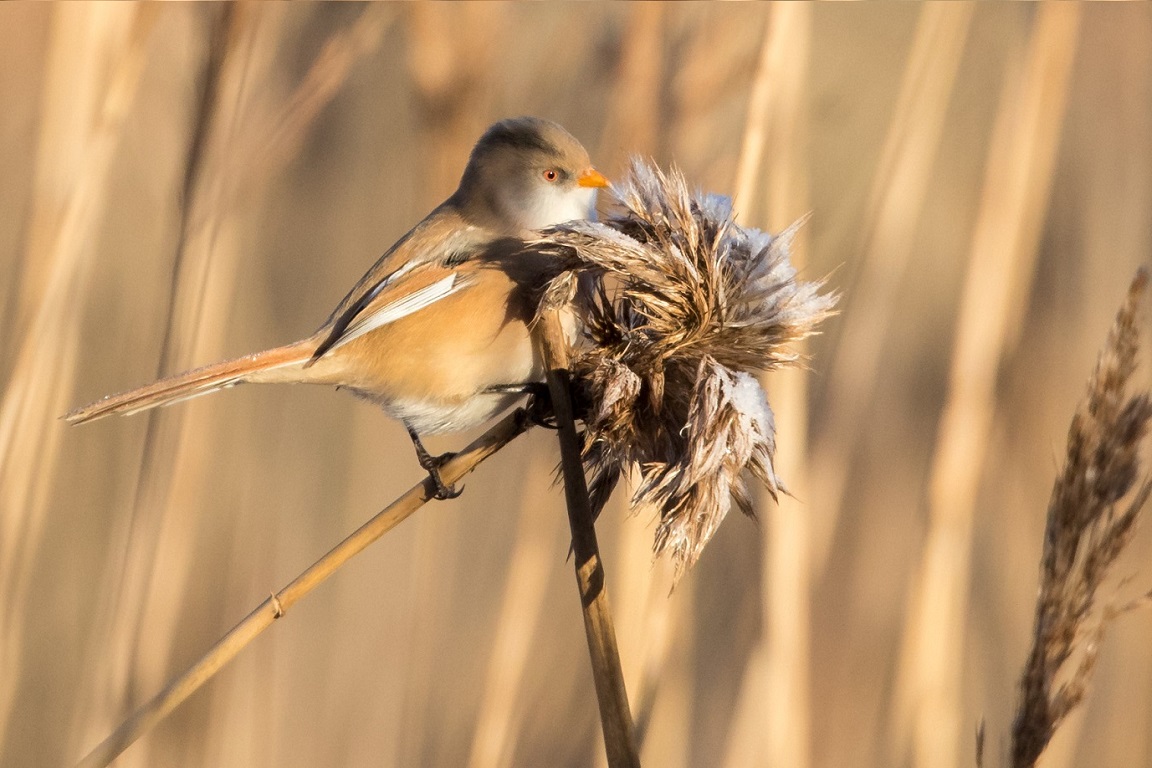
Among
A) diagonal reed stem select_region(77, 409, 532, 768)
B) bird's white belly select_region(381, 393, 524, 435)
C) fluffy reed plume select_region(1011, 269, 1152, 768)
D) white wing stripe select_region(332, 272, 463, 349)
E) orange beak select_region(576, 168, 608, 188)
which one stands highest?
orange beak select_region(576, 168, 608, 188)

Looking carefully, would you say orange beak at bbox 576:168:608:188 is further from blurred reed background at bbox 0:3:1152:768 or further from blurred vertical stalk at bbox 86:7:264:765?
blurred vertical stalk at bbox 86:7:264:765

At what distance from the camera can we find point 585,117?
2.64 metres

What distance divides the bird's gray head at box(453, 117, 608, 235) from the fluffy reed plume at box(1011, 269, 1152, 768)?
119cm

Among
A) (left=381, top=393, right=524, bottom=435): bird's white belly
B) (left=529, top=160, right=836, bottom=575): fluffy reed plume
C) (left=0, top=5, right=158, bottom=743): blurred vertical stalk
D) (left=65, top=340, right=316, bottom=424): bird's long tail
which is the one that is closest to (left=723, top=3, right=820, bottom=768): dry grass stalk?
(left=381, top=393, right=524, bottom=435): bird's white belly

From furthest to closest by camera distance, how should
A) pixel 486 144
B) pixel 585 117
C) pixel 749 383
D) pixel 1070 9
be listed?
pixel 585 117 < pixel 486 144 < pixel 1070 9 < pixel 749 383

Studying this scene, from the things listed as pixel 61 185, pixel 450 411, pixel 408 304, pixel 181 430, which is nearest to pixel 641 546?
pixel 450 411

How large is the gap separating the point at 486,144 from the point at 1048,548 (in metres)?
1.45

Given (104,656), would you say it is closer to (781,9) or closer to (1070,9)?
(781,9)

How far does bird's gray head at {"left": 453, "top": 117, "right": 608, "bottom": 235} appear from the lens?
207 centimetres

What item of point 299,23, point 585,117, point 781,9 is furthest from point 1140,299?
point 585,117

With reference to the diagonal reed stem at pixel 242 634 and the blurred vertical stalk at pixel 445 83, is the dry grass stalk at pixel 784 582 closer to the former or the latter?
the blurred vertical stalk at pixel 445 83

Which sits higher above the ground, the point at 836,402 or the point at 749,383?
the point at 836,402

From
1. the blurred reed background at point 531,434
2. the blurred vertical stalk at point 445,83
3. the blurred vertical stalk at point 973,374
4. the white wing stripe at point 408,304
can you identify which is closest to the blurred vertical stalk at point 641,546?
the blurred reed background at point 531,434

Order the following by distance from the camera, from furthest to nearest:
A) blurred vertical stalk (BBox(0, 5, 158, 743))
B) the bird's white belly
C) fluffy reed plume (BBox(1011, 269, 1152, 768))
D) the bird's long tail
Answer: the bird's white belly → blurred vertical stalk (BBox(0, 5, 158, 743)) → the bird's long tail → fluffy reed plume (BBox(1011, 269, 1152, 768))
